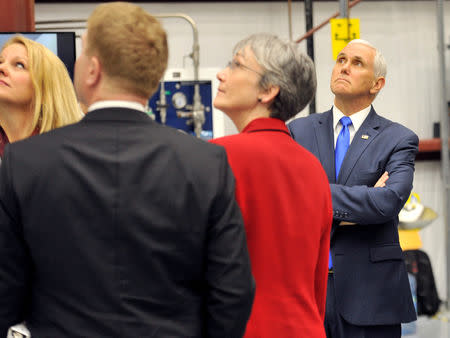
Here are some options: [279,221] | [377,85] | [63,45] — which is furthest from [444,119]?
[279,221]

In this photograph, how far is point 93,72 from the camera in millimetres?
1259

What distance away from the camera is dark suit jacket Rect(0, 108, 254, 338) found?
1199 mm

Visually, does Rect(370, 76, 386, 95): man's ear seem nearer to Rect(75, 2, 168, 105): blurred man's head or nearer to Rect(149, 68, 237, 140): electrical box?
Rect(75, 2, 168, 105): blurred man's head

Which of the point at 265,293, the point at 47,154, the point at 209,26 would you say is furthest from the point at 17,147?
the point at 209,26

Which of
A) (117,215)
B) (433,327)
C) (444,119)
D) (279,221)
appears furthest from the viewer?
(444,119)

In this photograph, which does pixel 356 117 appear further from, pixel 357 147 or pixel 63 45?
pixel 63 45

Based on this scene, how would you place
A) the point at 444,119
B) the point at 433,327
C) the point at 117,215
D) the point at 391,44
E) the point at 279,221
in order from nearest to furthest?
1. the point at 117,215
2. the point at 279,221
3. the point at 433,327
4. the point at 444,119
5. the point at 391,44

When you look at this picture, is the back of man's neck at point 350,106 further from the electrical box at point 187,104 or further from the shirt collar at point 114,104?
the electrical box at point 187,104

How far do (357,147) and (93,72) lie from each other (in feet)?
4.49

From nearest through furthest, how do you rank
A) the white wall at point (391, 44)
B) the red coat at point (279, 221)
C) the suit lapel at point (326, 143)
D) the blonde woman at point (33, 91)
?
the red coat at point (279, 221)
the blonde woman at point (33, 91)
the suit lapel at point (326, 143)
the white wall at point (391, 44)

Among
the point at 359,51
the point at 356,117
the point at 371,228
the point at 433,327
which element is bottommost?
the point at 433,327

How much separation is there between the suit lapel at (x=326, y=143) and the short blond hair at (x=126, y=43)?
1.27 metres

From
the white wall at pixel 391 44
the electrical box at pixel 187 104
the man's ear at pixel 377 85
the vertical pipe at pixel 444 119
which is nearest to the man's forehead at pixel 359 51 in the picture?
the man's ear at pixel 377 85

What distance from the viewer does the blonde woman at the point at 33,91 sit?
1.99 m
